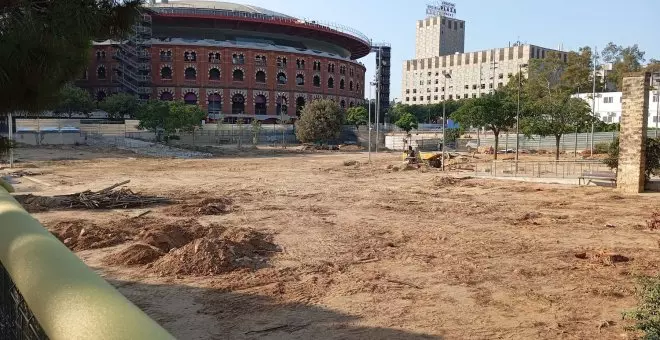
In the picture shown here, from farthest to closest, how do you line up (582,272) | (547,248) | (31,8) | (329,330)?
(547,248) → (582,272) → (329,330) → (31,8)

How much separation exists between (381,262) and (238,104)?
8304cm

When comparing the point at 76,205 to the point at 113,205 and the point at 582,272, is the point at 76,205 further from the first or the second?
the point at 582,272

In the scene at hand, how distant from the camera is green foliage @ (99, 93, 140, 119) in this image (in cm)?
7588

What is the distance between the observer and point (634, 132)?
2311 centimetres

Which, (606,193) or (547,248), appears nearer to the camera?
(547,248)

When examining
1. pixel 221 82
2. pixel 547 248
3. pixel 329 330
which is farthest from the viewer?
pixel 221 82

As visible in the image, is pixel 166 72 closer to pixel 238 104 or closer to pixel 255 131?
pixel 238 104

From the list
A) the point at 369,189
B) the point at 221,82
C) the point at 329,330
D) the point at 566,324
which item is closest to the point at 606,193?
the point at 369,189

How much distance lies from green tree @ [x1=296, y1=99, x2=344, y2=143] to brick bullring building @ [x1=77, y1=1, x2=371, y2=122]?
21.4 metres

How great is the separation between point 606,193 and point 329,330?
64.8 feet

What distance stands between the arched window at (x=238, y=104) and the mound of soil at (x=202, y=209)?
7224 centimetres

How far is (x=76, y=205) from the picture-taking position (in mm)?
20047

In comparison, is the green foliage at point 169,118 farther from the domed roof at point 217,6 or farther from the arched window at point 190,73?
the domed roof at point 217,6

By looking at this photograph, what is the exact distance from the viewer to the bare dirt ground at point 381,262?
8.33 m
